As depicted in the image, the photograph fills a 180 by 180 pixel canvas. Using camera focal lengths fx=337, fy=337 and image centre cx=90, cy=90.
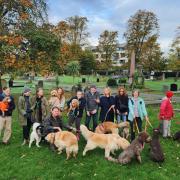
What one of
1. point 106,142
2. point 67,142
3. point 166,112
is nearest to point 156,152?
point 106,142

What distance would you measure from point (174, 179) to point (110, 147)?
1.98 m

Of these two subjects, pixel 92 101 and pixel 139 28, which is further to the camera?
pixel 139 28

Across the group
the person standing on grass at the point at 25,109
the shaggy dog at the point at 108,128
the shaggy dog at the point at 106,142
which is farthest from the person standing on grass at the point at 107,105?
the person standing on grass at the point at 25,109

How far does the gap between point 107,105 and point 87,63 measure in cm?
7755

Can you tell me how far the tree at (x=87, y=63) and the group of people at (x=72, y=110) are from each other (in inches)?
2886

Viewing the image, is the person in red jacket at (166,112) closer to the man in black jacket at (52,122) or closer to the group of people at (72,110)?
the group of people at (72,110)

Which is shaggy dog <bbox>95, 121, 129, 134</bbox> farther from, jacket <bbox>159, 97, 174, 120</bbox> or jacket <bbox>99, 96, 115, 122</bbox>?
jacket <bbox>159, 97, 174, 120</bbox>

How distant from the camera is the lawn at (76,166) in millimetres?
8484

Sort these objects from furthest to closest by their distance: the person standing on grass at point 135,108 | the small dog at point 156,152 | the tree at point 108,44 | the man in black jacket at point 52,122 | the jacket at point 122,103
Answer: the tree at point 108,44 → the jacket at point 122,103 → the person standing on grass at point 135,108 → the man in black jacket at point 52,122 → the small dog at point 156,152

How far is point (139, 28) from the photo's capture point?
214ft

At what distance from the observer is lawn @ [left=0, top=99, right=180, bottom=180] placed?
8.48 m

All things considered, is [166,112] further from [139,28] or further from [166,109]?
[139,28]

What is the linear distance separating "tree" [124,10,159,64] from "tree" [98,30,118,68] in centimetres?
2793

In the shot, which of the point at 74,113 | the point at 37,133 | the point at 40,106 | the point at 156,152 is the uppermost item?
the point at 40,106
